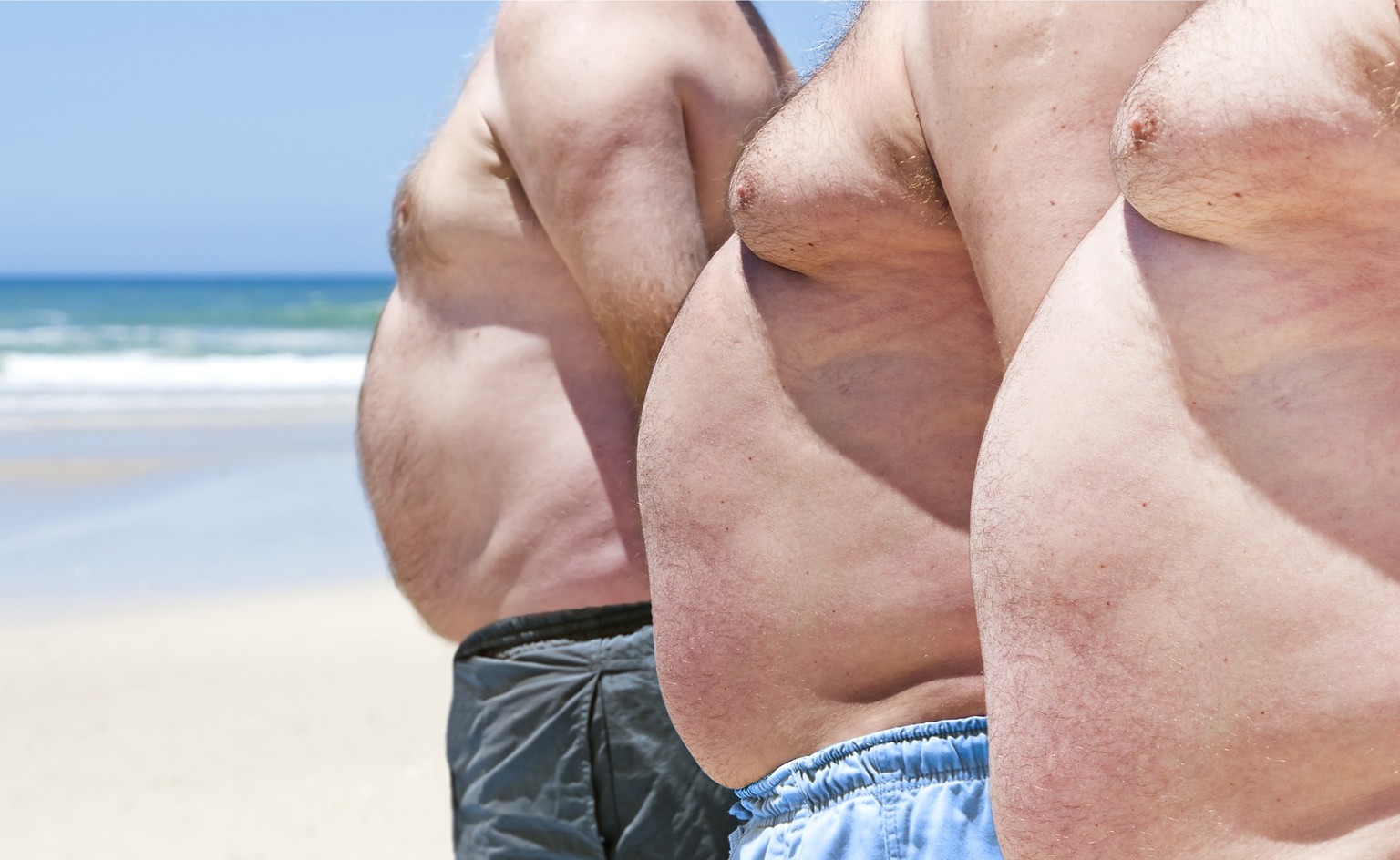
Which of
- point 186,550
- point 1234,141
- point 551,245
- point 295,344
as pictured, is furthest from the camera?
point 295,344

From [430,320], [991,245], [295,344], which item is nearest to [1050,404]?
[991,245]

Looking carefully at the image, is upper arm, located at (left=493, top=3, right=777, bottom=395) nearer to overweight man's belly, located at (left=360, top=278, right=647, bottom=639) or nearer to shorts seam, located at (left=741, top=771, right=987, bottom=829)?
overweight man's belly, located at (left=360, top=278, right=647, bottom=639)

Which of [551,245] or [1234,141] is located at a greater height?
[1234,141]

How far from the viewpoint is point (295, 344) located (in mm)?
18547

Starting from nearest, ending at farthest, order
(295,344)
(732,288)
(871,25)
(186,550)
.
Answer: (871,25) → (732,288) → (186,550) → (295,344)

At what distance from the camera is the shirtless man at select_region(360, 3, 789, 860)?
1.57 metres

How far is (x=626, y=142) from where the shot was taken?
1554mm

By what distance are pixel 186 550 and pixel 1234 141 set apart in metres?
5.50

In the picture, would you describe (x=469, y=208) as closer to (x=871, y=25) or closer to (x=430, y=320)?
(x=430, y=320)

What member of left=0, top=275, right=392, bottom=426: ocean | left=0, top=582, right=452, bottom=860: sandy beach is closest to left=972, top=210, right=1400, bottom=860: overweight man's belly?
left=0, top=582, right=452, bottom=860: sandy beach

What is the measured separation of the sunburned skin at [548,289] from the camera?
61.3 inches

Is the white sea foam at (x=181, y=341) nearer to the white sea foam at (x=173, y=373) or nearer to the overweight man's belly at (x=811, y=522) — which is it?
the white sea foam at (x=173, y=373)

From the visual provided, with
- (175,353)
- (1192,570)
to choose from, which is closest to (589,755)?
(1192,570)

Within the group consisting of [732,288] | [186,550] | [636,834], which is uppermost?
[732,288]
